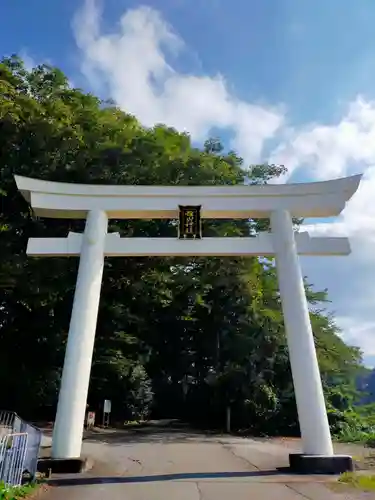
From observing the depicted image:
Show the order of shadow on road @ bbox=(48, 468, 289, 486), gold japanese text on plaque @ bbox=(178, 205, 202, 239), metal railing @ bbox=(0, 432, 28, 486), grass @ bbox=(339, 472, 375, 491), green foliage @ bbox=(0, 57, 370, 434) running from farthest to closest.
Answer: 1. green foliage @ bbox=(0, 57, 370, 434)
2. gold japanese text on plaque @ bbox=(178, 205, 202, 239)
3. shadow on road @ bbox=(48, 468, 289, 486)
4. grass @ bbox=(339, 472, 375, 491)
5. metal railing @ bbox=(0, 432, 28, 486)

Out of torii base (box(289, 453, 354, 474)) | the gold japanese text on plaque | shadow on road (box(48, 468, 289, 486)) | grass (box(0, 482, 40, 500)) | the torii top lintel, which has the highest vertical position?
the torii top lintel

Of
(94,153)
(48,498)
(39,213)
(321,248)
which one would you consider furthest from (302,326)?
(94,153)

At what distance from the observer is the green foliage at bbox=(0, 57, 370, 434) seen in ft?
51.3

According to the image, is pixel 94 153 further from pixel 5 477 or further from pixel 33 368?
pixel 5 477

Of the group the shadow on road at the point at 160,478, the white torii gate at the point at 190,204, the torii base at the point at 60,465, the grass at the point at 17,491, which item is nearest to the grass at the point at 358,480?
the shadow on road at the point at 160,478

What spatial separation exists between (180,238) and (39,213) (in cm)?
328

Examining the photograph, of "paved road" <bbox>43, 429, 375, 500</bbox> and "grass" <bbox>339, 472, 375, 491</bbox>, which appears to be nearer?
"paved road" <bbox>43, 429, 375, 500</bbox>

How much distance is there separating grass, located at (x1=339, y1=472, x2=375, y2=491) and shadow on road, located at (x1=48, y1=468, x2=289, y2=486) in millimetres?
1128

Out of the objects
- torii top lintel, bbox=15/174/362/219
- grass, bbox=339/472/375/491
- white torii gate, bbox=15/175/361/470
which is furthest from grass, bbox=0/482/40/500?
torii top lintel, bbox=15/174/362/219

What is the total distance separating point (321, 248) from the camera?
32.7ft

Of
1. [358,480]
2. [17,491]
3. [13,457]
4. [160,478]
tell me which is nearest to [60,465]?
[160,478]

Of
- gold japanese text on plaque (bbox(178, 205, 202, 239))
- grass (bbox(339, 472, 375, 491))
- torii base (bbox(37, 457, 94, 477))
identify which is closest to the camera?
Result: grass (bbox(339, 472, 375, 491))

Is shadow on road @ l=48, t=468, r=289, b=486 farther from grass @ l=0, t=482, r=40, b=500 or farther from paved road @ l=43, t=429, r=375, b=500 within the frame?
grass @ l=0, t=482, r=40, b=500

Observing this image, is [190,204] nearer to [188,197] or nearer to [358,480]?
[188,197]
